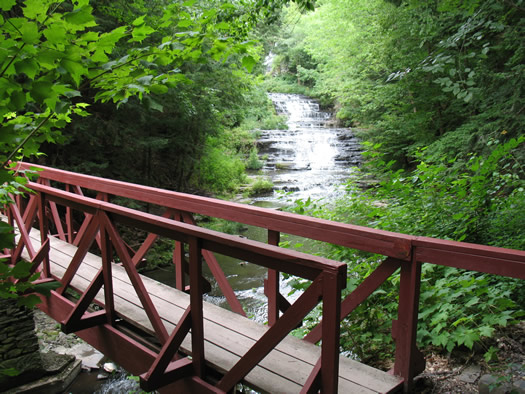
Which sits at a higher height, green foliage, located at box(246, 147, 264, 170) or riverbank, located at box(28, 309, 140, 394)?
green foliage, located at box(246, 147, 264, 170)

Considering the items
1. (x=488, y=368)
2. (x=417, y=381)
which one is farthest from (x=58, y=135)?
(x=488, y=368)

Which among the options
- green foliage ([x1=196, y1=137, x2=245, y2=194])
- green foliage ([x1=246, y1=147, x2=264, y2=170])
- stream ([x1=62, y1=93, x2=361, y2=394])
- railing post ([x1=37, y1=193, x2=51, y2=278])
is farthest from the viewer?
green foliage ([x1=246, y1=147, x2=264, y2=170])

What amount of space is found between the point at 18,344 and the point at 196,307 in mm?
5631

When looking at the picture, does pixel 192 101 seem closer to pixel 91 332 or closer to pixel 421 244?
pixel 91 332

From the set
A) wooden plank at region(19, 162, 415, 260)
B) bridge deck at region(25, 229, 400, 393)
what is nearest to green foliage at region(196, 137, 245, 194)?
wooden plank at region(19, 162, 415, 260)

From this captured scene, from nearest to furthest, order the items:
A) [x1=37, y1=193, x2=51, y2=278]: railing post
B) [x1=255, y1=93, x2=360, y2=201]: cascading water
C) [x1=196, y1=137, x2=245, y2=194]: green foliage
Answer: [x1=37, y1=193, x2=51, y2=278]: railing post < [x1=196, y1=137, x2=245, y2=194]: green foliage < [x1=255, y1=93, x2=360, y2=201]: cascading water

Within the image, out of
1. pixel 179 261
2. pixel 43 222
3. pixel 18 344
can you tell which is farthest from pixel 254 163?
pixel 179 261

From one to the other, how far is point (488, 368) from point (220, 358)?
1820 millimetres

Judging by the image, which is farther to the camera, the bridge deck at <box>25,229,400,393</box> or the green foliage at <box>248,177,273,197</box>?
the green foliage at <box>248,177,273,197</box>

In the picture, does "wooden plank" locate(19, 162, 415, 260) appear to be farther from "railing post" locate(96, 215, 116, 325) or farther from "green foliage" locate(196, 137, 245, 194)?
"green foliage" locate(196, 137, 245, 194)

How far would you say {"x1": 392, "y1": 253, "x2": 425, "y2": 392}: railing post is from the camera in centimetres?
206

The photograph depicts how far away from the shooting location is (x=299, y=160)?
20.5 m

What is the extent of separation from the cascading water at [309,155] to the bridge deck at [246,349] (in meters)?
12.0

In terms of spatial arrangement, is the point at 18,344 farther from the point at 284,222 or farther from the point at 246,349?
the point at 284,222
